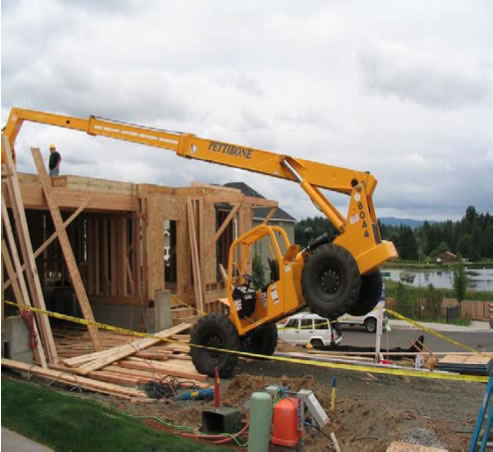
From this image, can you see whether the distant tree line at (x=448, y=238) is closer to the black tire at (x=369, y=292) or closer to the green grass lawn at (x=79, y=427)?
the black tire at (x=369, y=292)

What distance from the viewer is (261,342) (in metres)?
12.2

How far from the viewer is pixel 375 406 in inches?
322

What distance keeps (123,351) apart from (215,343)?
2.52 m

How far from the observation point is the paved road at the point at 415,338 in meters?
23.7

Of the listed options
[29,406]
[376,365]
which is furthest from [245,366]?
[29,406]

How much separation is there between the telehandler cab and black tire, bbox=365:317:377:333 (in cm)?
1673

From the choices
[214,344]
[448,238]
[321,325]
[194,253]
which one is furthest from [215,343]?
[448,238]

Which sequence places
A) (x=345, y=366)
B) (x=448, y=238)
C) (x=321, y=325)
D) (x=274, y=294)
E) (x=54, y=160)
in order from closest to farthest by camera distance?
(x=345, y=366) → (x=274, y=294) → (x=54, y=160) → (x=321, y=325) → (x=448, y=238)

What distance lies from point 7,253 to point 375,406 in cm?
858

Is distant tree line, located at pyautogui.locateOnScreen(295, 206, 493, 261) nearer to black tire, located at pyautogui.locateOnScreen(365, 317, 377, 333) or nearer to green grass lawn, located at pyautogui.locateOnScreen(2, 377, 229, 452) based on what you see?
black tire, located at pyautogui.locateOnScreen(365, 317, 377, 333)

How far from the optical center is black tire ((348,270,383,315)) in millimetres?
10578

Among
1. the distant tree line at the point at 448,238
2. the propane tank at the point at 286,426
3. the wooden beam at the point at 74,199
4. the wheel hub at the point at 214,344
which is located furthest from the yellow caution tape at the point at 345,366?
the distant tree line at the point at 448,238

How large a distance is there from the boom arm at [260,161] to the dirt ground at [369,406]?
244 centimetres

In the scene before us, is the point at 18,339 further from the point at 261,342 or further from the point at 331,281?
the point at 331,281
